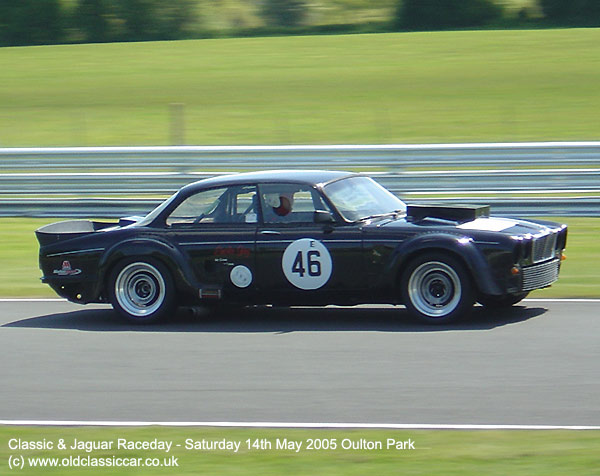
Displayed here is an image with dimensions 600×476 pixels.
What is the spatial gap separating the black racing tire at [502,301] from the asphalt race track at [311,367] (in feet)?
0.41

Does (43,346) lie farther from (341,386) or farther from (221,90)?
(221,90)

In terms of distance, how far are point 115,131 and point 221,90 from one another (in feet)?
17.0

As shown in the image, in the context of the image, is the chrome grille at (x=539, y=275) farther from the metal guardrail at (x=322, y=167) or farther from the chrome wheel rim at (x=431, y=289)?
the metal guardrail at (x=322, y=167)

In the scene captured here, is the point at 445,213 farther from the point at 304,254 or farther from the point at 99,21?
the point at 99,21

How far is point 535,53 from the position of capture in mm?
30906

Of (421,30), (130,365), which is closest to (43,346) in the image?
(130,365)

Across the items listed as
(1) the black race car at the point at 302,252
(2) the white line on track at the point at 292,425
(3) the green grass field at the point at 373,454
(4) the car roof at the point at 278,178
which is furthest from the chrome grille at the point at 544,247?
(3) the green grass field at the point at 373,454

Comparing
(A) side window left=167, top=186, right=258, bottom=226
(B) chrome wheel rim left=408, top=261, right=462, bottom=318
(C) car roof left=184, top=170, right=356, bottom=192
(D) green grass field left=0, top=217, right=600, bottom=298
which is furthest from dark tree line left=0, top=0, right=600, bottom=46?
(B) chrome wheel rim left=408, top=261, right=462, bottom=318

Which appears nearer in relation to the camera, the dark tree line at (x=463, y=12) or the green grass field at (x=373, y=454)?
the green grass field at (x=373, y=454)

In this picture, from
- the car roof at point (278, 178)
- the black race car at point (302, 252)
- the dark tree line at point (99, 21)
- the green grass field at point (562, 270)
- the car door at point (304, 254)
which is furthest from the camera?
the dark tree line at point (99, 21)

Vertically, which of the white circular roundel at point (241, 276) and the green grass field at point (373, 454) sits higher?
the white circular roundel at point (241, 276)

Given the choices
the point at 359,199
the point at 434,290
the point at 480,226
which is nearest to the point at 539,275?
the point at 480,226

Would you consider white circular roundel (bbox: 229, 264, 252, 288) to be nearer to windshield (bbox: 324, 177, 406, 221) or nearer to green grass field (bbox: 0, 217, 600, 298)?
windshield (bbox: 324, 177, 406, 221)

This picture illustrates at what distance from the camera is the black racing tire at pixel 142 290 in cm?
952
